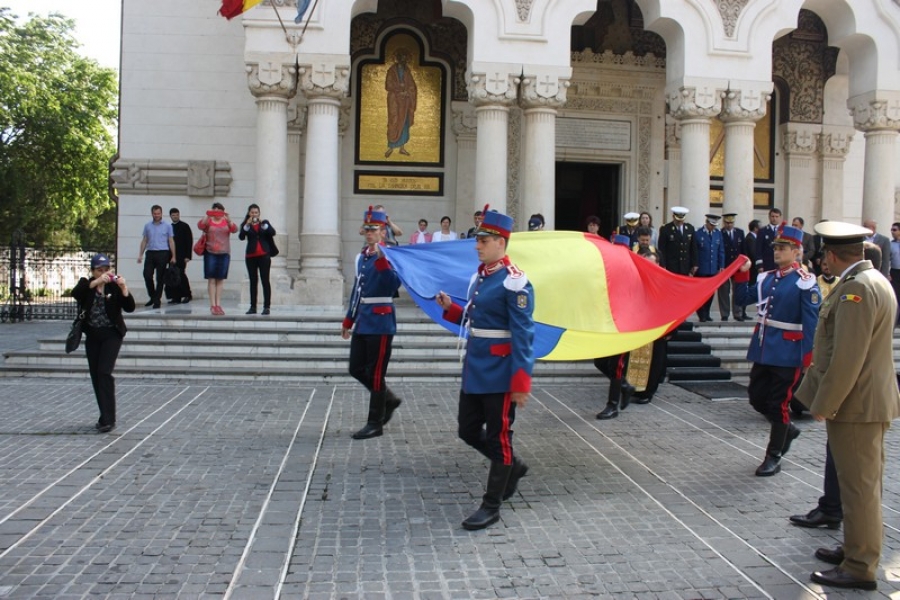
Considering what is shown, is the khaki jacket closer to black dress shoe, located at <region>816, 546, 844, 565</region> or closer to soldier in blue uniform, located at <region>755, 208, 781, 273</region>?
black dress shoe, located at <region>816, 546, 844, 565</region>

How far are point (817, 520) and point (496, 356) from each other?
7.97 feet

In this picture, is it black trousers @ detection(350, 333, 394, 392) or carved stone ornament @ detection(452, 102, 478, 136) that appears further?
carved stone ornament @ detection(452, 102, 478, 136)

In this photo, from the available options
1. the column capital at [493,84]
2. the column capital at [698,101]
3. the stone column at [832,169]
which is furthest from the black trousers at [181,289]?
the stone column at [832,169]

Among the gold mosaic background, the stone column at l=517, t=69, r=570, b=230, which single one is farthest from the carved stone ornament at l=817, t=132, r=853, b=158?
the gold mosaic background

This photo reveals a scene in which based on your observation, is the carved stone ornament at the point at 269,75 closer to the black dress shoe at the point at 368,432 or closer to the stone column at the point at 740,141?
the stone column at the point at 740,141

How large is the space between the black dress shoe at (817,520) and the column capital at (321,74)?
11.7m

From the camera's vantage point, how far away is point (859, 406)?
14.5 ft

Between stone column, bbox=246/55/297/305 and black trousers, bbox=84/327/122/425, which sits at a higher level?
stone column, bbox=246/55/297/305

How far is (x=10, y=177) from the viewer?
28.0m

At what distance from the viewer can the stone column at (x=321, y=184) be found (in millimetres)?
14734

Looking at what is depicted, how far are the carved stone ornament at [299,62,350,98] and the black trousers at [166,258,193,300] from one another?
4.38m

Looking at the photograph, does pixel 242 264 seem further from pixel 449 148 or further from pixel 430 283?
pixel 430 283

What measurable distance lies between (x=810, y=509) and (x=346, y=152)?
1459cm

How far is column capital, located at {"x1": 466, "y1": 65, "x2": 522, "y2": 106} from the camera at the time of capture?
49.1 ft
